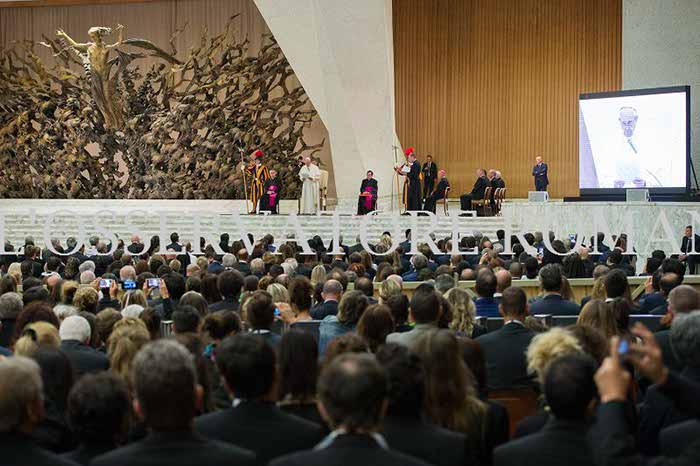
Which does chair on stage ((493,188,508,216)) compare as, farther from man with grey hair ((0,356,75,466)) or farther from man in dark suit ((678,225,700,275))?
man with grey hair ((0,356,75,466))

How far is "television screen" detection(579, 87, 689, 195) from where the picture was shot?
19.2 metres

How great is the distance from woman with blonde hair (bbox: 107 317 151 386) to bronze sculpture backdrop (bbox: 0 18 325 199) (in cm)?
1931

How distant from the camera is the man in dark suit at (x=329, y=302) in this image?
6484 mm

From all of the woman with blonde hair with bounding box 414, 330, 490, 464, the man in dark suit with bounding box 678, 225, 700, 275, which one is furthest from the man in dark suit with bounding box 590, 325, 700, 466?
the man in dark suit with bounding box 678, 225, 700, 275

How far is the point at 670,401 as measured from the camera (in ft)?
11.2

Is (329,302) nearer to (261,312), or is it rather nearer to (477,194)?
(261,312)

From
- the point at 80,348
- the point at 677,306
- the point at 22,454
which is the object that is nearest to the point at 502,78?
the point at 677,306

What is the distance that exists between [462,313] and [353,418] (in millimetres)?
2931

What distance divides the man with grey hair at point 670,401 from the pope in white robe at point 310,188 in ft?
57.2

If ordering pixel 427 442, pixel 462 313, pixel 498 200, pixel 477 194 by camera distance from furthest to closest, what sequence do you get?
pixel 477 194
pixel 498 200
pixel 462 313
pixel 427 442

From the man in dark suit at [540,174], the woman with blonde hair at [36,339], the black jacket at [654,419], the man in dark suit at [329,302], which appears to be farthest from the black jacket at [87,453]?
the man in dark suit at [540,174]

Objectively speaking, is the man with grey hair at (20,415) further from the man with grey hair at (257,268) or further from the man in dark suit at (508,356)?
the man with grey hair at (257,268)

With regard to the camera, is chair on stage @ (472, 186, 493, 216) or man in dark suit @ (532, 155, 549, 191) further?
man in dark suit @ (532, 155, 549, 191)

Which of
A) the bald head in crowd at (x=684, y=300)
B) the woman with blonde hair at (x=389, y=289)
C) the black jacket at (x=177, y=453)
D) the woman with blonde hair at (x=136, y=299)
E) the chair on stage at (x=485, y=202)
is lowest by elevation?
the black jacket at (x=177, y=453)
